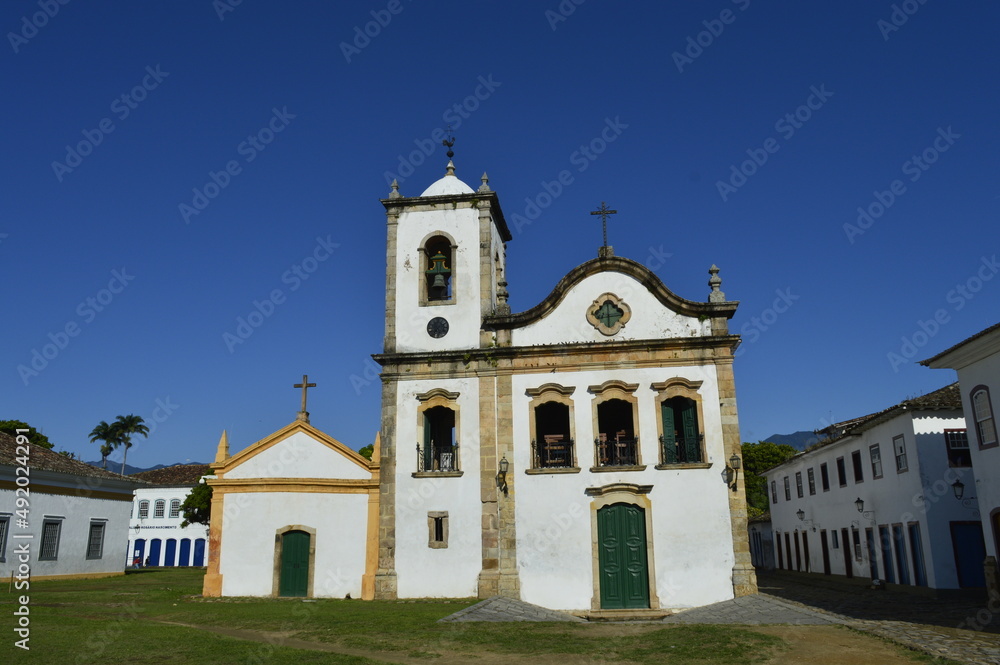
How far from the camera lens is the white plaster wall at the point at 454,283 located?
68.3 ft

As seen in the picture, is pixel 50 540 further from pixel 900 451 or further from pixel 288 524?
pixel 900 451

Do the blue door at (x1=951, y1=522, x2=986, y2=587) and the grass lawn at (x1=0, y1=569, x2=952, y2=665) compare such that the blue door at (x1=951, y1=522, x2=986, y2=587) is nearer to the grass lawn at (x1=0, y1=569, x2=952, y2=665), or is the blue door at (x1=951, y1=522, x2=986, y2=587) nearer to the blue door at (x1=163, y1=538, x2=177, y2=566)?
the grass lawn at (x1=0, y1=569, x2=952, y2=665)

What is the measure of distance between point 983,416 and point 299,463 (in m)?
16.8

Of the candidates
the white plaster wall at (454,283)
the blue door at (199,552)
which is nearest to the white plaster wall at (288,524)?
the white plaster wall at (454,283)

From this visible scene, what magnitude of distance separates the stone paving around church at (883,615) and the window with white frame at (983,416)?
3.66m

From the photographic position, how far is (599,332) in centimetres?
2003

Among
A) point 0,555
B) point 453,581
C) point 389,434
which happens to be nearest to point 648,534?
point 453,581

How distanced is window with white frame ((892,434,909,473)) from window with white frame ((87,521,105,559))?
2810 cm

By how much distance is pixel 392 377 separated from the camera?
20.6 metres

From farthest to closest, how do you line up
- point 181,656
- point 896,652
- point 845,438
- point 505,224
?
point 845,438
point 505,224
point 896,652
point 181,656

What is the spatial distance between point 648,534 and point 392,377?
25.8ft

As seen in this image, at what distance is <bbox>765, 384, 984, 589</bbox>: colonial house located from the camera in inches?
811

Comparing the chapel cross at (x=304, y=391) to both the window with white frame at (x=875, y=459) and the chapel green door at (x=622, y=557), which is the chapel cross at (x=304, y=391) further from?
the window with white frame at (x=875, y=459)

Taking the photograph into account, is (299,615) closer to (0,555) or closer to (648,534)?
(648,534)
